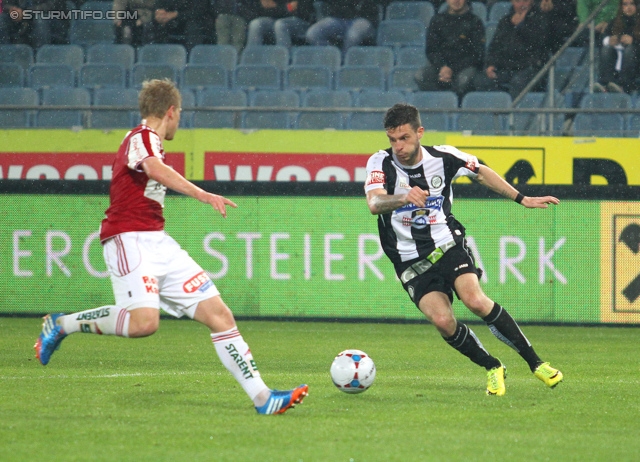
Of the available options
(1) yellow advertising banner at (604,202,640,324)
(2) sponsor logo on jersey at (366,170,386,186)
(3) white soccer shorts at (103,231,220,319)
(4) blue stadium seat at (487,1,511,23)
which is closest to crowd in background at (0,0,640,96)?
(4) blue stadium seat at (487,1,511,23)

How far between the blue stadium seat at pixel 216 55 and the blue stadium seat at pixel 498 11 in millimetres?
3926

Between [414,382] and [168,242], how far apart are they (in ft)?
7.39

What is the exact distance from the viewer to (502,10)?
15516 millimetres

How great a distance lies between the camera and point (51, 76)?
15023 mm

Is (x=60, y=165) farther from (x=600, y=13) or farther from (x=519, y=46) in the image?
(x=600, y=13)

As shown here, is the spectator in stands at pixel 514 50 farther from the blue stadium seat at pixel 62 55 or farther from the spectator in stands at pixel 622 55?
the blue stadium seat at pixel 62 55

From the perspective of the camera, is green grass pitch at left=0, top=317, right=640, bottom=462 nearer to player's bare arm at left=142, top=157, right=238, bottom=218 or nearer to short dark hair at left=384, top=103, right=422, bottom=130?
player's bare arm at left=142, top=157, right=238, bottom=218

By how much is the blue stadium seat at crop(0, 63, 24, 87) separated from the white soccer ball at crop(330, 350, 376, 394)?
389 inches

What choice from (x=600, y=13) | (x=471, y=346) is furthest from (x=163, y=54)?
(x=471, y=346)

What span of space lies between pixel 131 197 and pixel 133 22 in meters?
10.1

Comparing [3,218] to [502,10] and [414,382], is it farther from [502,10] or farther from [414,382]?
[502,10]

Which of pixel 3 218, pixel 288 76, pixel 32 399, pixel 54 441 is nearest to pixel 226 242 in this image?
pixel 3 218

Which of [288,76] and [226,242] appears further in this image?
[288,76]

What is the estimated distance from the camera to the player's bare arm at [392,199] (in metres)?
6.07
